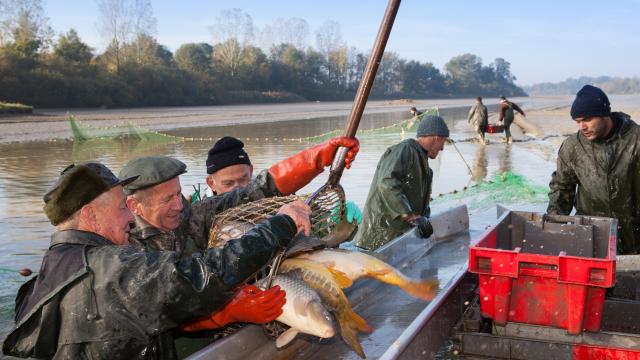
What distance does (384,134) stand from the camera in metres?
27.9

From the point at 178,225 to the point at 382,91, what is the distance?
130 m

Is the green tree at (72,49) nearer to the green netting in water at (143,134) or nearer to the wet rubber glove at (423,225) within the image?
the green netting in water at (143,134)

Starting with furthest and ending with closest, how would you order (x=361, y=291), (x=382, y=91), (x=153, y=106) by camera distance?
(x=382, y=91) → (x=153, y=106) → (x=361, y=291)

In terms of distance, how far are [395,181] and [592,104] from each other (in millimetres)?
1926

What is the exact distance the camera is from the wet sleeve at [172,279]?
241 centimetres

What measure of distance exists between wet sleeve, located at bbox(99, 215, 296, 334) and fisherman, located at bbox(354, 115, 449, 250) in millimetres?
3432

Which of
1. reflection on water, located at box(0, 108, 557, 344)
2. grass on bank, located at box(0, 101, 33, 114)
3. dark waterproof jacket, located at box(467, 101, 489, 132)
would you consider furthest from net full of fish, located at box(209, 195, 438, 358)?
grass on bank, located at box(0, 101, 33, 114)

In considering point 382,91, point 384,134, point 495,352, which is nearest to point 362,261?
point 495,352

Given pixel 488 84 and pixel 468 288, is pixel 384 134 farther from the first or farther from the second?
pixel 488 84

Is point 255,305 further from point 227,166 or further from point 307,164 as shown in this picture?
point 227,166

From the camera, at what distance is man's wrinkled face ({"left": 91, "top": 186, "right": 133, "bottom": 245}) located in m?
2.63

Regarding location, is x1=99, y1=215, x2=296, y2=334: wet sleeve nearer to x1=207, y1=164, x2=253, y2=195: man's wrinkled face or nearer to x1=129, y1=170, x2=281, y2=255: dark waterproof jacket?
x1=129, y1=170, x2=281, y2=255: dark waterproof jacket

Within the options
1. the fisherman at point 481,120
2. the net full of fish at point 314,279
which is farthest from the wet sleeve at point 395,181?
the fisherman at point 481,120

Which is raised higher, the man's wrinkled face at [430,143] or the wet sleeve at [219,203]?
the man's wrinkled face at [430,143]
